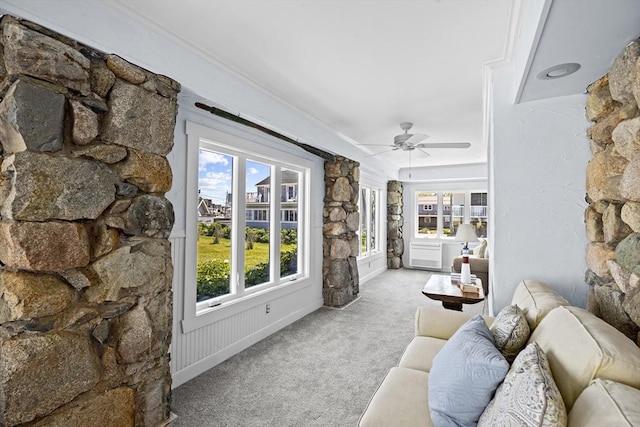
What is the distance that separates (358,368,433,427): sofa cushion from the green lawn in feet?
6.15

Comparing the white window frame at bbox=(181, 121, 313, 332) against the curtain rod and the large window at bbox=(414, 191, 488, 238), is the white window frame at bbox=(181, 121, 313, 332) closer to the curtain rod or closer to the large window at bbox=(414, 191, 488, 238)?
the curtain rod

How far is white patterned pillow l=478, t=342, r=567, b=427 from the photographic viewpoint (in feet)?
2.73

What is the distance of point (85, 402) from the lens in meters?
1.52

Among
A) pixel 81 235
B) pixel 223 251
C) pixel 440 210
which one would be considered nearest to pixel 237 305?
pixel 223 251

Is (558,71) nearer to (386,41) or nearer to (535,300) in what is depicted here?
(386,41)

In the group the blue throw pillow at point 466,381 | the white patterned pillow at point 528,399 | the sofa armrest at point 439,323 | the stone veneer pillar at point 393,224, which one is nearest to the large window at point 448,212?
the stone veneer pillar at point 393,224

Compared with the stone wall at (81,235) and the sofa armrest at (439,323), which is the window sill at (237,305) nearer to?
the stone wall at (81,235)

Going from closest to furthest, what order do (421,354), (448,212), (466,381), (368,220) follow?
1. (466,381)
2. (421,354)
3. (368,220)
4. (448,212)

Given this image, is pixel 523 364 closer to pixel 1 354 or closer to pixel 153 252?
pixel 153 252

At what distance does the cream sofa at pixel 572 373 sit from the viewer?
825 millimetres

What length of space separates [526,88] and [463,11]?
2.12ft

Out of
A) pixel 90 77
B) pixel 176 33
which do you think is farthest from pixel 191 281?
pixel 176 33

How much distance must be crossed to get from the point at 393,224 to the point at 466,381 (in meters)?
6.39

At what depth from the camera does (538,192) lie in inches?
86.9
